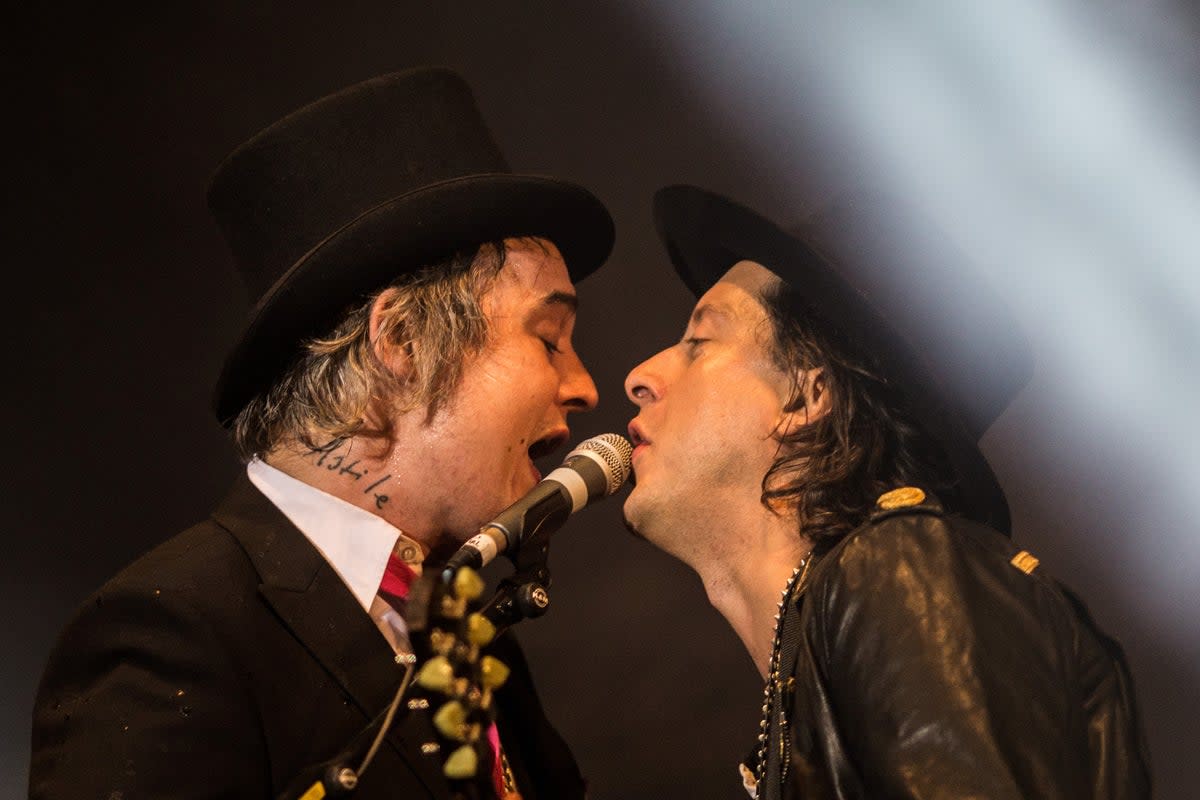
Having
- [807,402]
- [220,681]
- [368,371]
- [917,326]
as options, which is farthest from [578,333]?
[220,681]

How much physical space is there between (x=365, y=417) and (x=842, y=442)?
3.05ft

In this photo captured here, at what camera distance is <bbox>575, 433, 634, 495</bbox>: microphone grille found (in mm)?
2141

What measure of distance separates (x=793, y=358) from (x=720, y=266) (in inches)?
13.3

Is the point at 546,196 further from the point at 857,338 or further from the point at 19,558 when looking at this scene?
the point at 19,558

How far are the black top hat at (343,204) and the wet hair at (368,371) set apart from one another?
1.4 inches

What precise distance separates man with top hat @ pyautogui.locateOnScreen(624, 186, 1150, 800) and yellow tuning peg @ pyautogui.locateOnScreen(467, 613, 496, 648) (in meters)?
0.62

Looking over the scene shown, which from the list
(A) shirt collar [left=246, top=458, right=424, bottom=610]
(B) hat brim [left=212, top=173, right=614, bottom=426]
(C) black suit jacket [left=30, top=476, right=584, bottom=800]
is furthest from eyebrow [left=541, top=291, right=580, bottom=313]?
(C) black suit jacket [left=30, top=476, right=584, bottom=800]

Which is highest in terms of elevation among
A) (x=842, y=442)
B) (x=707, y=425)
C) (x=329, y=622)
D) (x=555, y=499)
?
(x=842, y=442)

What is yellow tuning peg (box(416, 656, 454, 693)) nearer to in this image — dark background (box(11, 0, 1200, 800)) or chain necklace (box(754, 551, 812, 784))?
chain necklace (box(754, 551, 812, 784))

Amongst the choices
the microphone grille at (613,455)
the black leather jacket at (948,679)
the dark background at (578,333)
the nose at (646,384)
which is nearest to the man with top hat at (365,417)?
the nose at (646,384)

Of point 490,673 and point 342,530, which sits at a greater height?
point 490,673

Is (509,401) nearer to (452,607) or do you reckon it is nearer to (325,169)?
(325,169)

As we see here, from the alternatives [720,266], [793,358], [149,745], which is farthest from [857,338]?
[149,745]

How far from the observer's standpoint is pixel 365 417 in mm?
2324
